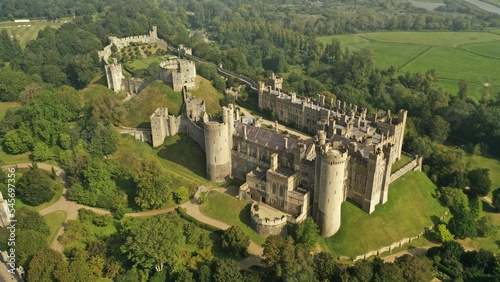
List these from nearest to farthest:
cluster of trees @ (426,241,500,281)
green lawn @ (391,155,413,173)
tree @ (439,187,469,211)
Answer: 1. cluster of trees @ (426,241,500,281)
2. tree @ (439,187,469,211)
3. green lawn @ (391,155,413,173)

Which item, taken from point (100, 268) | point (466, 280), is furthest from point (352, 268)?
point (100, 268)

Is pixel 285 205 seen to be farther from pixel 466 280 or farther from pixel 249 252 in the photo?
pixel 466 280

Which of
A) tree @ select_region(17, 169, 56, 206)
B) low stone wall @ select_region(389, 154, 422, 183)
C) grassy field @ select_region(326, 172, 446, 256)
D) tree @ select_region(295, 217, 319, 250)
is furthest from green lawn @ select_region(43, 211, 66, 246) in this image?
low stone wall @ select_region(389, 154, 422, 183)

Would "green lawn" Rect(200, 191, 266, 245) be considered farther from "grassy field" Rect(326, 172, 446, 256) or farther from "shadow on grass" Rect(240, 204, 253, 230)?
"grassy field" Rect(326, 172, 446, 256)

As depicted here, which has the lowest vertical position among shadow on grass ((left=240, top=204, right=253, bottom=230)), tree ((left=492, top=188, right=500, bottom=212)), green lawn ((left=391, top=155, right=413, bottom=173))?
tree ((left=492, top=188, right=500, bottom=212))

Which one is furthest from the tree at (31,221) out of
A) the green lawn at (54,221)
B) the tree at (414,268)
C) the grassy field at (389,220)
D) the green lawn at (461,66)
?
the green lawn at (461,66)

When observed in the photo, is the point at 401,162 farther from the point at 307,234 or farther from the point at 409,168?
the point at 307,234
